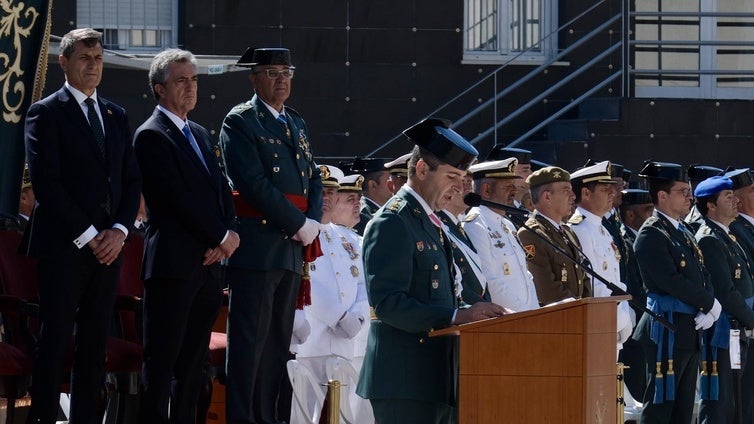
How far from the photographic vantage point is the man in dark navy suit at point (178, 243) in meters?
8.15

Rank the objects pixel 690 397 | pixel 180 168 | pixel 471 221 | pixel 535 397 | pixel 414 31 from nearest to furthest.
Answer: pixel 535 397, pixel 180 168, pixel 471 221, pixel 690 397, pixel 414 31

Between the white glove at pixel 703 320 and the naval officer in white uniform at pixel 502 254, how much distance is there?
2.09 metres

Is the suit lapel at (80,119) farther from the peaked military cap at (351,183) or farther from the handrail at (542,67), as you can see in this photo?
the handrail at (542,67)

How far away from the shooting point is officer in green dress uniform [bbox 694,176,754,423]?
1220cm

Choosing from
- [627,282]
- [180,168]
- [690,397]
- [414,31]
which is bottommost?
[690,397]

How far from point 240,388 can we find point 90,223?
1327 mm

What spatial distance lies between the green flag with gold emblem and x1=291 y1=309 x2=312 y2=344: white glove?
2270mm

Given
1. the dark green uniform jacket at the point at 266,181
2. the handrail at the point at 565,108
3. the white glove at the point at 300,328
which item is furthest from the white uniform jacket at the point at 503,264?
the handrail at the point at 565,108

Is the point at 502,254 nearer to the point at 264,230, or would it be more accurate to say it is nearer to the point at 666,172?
the point at 264,230

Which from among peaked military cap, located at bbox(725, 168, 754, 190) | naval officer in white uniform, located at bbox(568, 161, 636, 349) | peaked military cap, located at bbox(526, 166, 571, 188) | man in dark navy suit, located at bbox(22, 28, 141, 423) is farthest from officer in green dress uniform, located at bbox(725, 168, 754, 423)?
man in dark navy suit, located at bbox(22, 28, 141, 423)

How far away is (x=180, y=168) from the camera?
8.32 meters

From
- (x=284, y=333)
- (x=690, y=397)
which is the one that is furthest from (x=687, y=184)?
(x=284, y=333)

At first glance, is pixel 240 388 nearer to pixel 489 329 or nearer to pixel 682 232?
pixel 489 329

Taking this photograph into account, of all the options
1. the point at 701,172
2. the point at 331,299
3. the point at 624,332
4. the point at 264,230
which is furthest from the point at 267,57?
the point at 701,172
